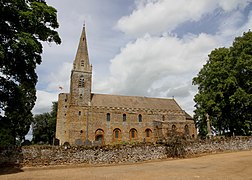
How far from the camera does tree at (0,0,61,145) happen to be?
12.8 m

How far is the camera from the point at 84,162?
16.6 metres

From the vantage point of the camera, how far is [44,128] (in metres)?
48.2

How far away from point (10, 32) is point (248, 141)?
79.1 ft

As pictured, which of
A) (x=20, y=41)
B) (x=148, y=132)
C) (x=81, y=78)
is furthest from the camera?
(x=148, y=132)

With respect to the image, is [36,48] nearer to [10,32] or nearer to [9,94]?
[10,32]

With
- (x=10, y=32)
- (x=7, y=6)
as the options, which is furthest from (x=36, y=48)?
(x=7, y=6)

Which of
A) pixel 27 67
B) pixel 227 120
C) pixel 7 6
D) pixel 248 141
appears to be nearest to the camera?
pixel 7 6

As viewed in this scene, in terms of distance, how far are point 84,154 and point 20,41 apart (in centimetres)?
960

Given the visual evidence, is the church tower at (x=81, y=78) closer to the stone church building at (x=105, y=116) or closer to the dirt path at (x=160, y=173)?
the stone church building at (x=105, y=116)

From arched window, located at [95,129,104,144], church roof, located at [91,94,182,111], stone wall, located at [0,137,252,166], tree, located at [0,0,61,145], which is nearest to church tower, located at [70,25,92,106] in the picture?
church roof, located at [91,94,182,111]

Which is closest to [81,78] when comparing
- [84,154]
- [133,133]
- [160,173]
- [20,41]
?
[133,133]

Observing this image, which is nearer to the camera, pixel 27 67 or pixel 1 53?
pixel 1 53

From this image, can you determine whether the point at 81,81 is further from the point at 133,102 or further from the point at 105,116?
the point at 133,102

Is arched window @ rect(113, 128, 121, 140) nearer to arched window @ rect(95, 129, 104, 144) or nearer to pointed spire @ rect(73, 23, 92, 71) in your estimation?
arched window @ rect(95, 129, 104, 144)
